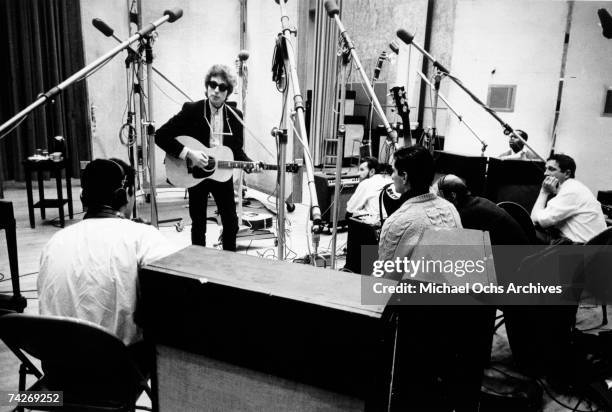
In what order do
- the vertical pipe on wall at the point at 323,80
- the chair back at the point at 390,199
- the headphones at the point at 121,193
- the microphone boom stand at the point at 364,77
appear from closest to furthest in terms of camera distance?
the headphones at the point at 121,193 → the microphone boom stand at the point at 364,77 → the chair back at the point at 390,199 → the vertical pipe on wall at the point at 323,80

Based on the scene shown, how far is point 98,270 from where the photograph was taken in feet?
4.30

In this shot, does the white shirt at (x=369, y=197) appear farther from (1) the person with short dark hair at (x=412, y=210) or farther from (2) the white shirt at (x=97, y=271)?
(2) the white shirt at (x=97, y=271)

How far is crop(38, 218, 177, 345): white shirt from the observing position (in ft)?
4.29

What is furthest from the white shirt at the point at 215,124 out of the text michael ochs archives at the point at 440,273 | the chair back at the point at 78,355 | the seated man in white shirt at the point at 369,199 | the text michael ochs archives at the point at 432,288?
the text michael ochs archives at the point at 432,288

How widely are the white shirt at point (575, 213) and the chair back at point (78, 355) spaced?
10.3 feet

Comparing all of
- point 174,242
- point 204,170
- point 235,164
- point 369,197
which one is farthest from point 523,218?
point 174,242

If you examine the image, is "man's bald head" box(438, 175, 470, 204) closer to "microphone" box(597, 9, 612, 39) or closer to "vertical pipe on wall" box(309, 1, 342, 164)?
"microphone" box(597, 9, 612, 39)

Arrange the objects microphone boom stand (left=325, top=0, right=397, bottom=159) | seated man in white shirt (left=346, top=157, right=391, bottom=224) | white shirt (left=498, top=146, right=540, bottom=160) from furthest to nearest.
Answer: white shirt (left=498, top=146, right=540, bottom=160), seated man in white shirt (left=346, top=157, right=391, bottom=224), microphone boom stand (left=325, top=0, right=397, bottom=159)

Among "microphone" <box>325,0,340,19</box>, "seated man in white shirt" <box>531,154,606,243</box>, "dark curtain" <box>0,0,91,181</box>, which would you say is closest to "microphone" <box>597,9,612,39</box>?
"seated man in white shirt" <box>531,154,606,243</box>

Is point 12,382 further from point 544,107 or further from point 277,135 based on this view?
point 544,107

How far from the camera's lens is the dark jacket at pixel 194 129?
3.07m

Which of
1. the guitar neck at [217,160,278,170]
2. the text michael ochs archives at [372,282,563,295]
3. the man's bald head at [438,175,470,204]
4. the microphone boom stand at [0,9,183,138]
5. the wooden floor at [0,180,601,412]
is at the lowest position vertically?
the wooden floor at [0,180,601,412]

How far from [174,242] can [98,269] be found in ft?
10.3

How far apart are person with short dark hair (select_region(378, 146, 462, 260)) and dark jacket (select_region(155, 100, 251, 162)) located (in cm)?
152
